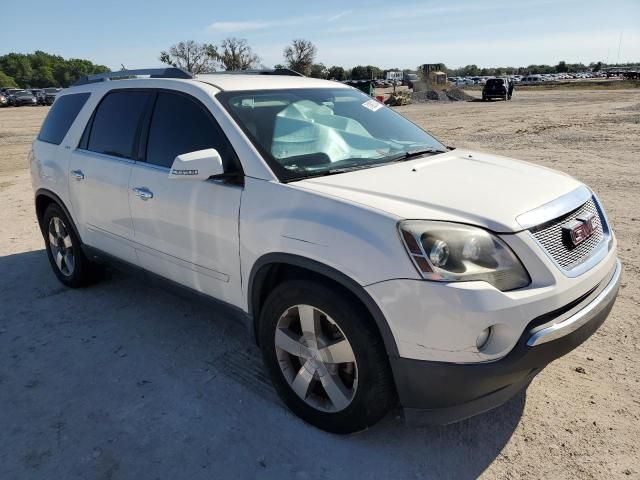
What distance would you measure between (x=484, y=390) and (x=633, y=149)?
11779 millimetres

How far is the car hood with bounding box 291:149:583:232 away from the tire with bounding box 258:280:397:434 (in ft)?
1.71

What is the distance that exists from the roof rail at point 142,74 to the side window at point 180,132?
0.23 metres

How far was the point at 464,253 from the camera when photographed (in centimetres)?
227

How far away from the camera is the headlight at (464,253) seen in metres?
2.24

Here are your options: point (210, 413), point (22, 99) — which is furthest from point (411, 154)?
point (22, 99)

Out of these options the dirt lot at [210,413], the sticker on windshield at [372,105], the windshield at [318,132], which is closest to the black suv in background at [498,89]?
the dirt lot at [210,413]

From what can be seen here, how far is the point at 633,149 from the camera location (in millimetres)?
11797

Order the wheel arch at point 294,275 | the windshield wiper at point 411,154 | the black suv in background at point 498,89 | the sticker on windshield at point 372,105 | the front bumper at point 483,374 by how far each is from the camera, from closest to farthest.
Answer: the front bumper at point 483,374 → the wheel arch at point 294,275 → the windshield wiper at point 411,154 → the sticker on windshield at point 372,105 → the black suv in background at point 498,89

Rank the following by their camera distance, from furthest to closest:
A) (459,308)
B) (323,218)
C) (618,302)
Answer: (618,302)
(323,218)
(459,308)

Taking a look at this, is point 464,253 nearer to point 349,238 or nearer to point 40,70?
point 349,238

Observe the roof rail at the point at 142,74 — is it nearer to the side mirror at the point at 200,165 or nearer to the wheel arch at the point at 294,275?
the side mirror at the point at 200,165

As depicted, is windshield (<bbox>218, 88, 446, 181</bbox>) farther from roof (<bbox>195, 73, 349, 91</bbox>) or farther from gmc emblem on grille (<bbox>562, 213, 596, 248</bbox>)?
gmc emblem on grille (<bbox>562, 213, 596, 248</bbox>)

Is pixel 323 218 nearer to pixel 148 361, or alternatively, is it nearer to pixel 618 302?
pixel 148 361

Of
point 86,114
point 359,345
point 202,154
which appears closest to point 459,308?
point 359,345
